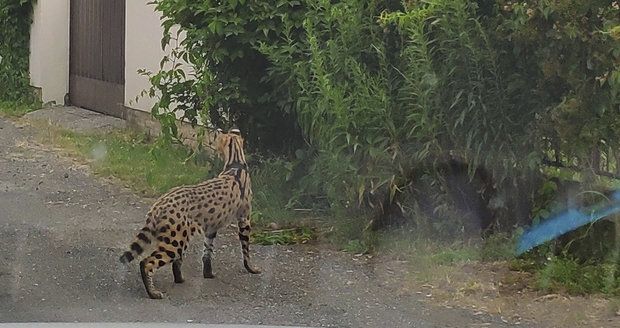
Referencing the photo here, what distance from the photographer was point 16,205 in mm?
9094

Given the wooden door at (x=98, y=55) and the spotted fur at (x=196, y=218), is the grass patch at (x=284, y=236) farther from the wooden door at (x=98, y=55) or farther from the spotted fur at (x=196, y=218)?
the wooden door at (x=98, y=55)

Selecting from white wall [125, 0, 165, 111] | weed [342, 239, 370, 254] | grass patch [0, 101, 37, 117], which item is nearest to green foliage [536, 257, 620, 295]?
weed [342, 239, 370, 254]

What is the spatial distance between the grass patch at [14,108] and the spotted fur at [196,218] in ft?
27.9

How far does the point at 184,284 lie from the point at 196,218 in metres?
0.38

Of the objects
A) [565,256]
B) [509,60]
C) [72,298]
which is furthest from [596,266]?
[72,298]

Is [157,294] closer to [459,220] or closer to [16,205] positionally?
[459,220]

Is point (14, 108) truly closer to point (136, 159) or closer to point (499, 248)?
point (136, 159)

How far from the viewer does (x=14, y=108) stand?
15.7 meters

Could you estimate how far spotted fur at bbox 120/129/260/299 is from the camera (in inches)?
258

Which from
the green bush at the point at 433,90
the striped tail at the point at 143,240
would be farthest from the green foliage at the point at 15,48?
the striped tail at the point at 143,240

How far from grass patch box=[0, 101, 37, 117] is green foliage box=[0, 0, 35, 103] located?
159 millimetres

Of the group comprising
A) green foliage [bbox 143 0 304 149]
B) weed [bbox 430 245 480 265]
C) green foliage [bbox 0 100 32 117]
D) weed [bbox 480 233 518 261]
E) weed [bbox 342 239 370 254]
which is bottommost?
green foliage [bbox 0 100 32 117]

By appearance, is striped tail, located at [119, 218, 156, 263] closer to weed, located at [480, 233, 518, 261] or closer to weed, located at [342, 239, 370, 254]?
weed, located at [342, 239, 370, 254]

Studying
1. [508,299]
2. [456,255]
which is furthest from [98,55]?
[508,299]
